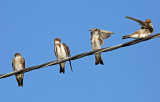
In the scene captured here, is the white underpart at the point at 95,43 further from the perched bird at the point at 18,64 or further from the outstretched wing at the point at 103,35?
the perched bird at the point at 18,64

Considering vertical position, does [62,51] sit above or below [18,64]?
above

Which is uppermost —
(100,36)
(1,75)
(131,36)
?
(100,36)

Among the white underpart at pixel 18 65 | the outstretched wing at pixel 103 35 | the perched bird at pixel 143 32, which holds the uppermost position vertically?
the outstretched wing at pixel 103 35

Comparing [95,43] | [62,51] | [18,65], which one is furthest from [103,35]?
[18,65]

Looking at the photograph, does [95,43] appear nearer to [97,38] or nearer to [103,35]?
[97,38]

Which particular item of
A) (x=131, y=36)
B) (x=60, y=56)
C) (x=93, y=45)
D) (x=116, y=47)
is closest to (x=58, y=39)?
(x=60, y=56)

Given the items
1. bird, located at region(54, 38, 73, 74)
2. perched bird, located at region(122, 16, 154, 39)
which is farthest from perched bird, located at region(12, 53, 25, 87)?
perched bird, located at region(122, 16, 154, 39)

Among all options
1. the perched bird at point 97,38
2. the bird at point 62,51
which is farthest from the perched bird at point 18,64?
the perched bird at point 97,38

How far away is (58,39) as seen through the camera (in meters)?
Answer: 13.3

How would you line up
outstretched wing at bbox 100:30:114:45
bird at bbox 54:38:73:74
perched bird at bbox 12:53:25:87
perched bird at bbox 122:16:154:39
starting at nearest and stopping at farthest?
perched bird at bbox 122:16:154:39
outstretched wing at bbox 100:30:114:45
bird at bbox 54:38:73:74
perched bird at bbox 12:53:25:87

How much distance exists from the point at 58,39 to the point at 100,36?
64.3 inches

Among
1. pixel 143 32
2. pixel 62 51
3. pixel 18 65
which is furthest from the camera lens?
pixel 18 65

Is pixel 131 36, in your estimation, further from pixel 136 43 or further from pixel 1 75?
pixel 1 75

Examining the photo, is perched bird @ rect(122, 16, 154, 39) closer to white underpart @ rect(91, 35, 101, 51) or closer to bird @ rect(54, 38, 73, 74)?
white underpart @ rect(91, 35, 101, 51)
